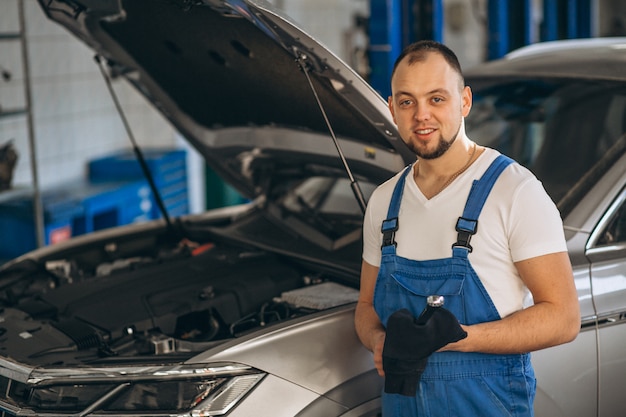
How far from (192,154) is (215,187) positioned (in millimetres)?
359

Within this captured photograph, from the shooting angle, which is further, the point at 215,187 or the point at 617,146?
the point at 215,187

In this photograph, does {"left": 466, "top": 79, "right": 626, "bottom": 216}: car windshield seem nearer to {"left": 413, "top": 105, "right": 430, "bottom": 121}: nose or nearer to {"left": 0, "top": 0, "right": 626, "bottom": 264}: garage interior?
{"left": 413, "top": 105, "right": 430, "bottom": 121}: nose

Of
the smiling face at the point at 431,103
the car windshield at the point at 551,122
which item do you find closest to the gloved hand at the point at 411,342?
the smiling face at the point at 431,103

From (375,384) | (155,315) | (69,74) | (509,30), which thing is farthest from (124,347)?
(509,30)

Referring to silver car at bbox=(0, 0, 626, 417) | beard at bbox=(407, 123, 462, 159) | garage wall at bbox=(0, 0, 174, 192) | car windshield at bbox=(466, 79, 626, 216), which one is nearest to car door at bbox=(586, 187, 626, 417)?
silver car at bbox=(0, 0, 626, 417)

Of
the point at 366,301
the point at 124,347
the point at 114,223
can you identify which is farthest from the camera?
the point at 114,223

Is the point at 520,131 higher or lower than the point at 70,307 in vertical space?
higher

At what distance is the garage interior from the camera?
200 inches

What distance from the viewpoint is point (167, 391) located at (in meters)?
2.22

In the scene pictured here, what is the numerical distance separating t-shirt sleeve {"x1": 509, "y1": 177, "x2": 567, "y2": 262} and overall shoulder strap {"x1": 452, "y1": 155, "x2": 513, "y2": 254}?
73 mm

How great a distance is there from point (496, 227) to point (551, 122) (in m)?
1.59

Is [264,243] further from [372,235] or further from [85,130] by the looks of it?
[85,130]

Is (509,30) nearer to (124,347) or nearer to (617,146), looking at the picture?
(617,146)

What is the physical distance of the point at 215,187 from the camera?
301 inches
